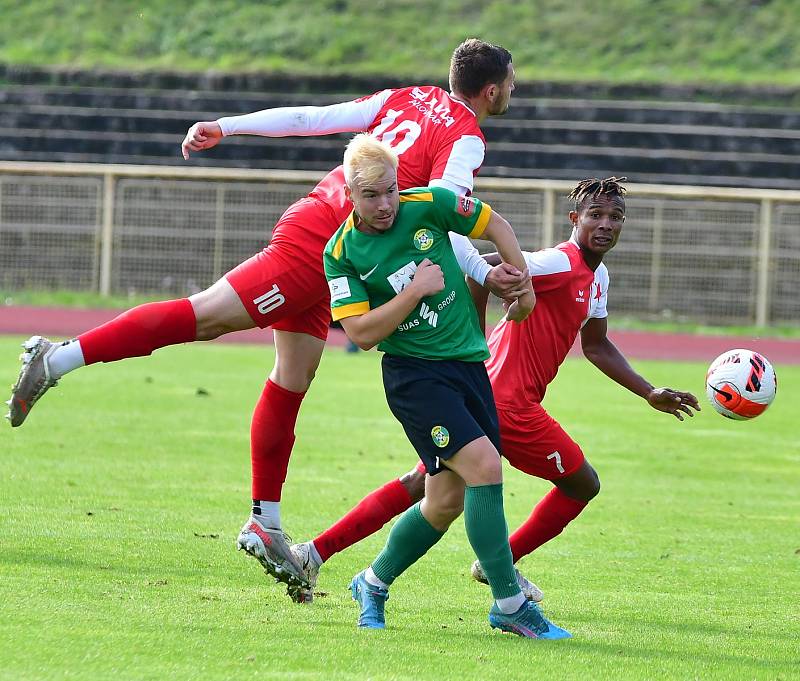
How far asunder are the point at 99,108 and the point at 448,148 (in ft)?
72.8

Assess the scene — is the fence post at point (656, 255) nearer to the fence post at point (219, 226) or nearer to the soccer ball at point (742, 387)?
the fence post at point (219, 226)

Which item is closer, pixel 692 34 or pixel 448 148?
pixel 448 148

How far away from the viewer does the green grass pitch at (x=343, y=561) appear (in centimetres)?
433

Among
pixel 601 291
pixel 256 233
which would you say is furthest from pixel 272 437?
pixel 256 233

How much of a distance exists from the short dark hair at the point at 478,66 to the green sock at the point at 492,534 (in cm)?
172

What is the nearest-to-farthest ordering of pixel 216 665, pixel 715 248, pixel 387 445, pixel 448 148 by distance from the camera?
pixel 216 665, pixel 448 148, pixel 387 445, pixel 715 248

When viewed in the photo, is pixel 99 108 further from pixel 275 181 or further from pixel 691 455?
pixel 691 455

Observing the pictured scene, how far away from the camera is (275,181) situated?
76.1ft

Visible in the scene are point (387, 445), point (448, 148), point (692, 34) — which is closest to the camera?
point (448, 148)

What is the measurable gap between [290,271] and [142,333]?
2.01 ft

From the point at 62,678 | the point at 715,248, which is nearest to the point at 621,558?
the point at 62,678

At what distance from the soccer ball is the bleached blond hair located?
2.20 metres

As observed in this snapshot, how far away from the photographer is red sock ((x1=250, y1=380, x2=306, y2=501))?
5.84 m

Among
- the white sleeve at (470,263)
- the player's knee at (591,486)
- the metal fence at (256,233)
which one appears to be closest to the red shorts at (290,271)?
the white sleeve at (470,263)
